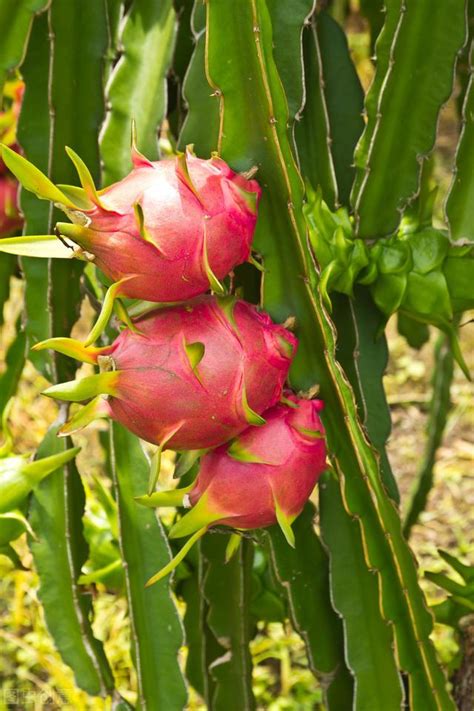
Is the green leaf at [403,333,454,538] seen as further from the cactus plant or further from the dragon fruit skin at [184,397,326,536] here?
the dragon fruit skin at [184,397,326,536]

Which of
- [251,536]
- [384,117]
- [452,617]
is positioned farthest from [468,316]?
[251,536]

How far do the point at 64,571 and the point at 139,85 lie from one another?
1.59 feet

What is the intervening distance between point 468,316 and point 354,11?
1534 millimetres

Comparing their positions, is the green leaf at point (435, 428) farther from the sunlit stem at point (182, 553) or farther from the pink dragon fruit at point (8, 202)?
the sunlit stem at point (182, 553)

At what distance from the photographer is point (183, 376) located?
1.95 ft

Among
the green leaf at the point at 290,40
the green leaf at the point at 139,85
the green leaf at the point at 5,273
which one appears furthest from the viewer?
the green leaf at the point at 5,273

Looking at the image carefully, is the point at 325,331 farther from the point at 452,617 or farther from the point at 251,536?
the point at 452,617

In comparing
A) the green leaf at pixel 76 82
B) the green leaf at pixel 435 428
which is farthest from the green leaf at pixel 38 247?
the green leaf at pixel 435 428

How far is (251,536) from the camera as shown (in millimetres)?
726

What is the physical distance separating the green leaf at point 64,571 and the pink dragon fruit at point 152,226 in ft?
1.17

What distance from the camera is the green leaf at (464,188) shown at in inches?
31.4

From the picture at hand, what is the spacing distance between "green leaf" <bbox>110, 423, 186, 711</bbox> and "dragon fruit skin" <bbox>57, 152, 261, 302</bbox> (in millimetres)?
297

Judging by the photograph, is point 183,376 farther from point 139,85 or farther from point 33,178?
point 139,85

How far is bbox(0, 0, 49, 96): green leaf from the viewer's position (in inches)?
33.0
